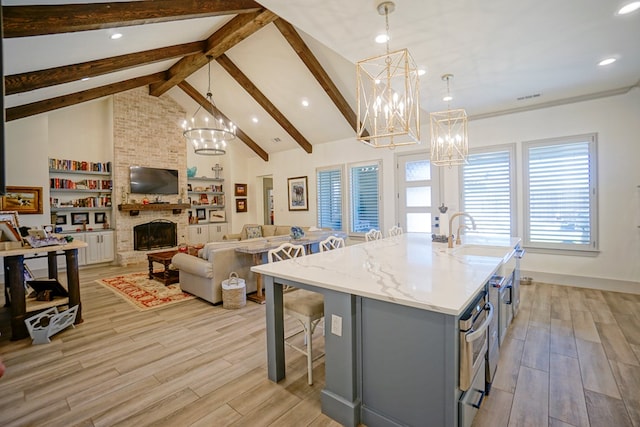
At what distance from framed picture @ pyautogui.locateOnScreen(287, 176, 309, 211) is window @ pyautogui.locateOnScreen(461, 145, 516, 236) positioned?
4.08 m

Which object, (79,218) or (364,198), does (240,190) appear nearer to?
(79,218)

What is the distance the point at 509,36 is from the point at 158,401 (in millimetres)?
4293

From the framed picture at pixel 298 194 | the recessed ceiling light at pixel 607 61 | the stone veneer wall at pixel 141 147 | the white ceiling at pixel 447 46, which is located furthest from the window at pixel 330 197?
the recessed ceiling light at pixel 607 61

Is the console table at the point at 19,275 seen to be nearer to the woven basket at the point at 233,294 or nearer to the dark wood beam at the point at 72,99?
the woven basket at the point at 233,294

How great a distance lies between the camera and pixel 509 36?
276 cm

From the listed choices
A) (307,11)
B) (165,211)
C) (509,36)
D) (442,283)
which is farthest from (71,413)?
(165,211)

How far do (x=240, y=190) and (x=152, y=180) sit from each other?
8.70ft

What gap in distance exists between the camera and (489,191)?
5250 millimetres

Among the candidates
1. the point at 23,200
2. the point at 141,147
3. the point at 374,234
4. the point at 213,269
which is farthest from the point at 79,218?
the point at 374,234

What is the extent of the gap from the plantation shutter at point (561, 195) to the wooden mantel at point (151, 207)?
7781 millimetres

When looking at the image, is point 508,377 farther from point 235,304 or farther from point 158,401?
point 235,304

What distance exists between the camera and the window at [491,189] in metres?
5.05

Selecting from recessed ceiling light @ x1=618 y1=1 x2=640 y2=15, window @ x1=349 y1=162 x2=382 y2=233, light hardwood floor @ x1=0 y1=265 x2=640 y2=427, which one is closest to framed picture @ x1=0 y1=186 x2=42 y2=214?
light hardwood floor @ x1=0 y1=265 x2=640 y2=427

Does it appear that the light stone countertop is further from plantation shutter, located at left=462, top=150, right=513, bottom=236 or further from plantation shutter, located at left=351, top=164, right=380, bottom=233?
plantation shutter, located at left=351, top=164, right=380, bottom=233
